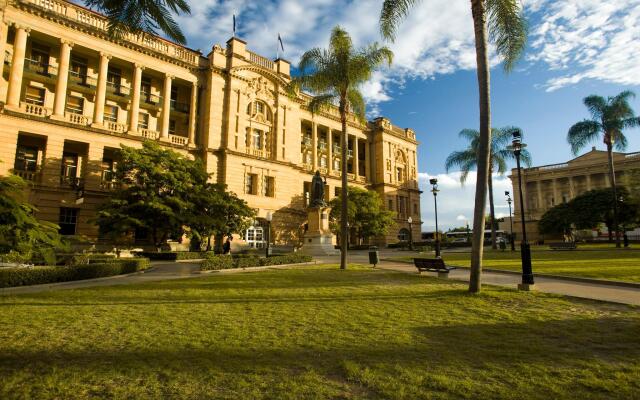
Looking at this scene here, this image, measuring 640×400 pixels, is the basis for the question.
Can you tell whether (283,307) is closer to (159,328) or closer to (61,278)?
(159,328)

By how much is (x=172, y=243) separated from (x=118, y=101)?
51.3 ft

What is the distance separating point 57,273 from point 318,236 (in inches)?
756

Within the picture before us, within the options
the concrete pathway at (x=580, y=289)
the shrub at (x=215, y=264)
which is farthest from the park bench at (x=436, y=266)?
the shrub at (x=215, y=264)

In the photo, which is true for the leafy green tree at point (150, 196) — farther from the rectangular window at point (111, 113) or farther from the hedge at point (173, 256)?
the rectangular window at point (111, 113)

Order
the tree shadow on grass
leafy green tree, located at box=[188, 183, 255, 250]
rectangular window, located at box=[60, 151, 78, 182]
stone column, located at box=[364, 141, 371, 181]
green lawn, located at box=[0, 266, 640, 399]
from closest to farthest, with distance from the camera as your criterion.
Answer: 1. green lawn, located at box=[0, 266, 640, 399]
2. the tree shadow on grass
3. leafy green tree, located at box=[188, 183, 255, 250]
4. rectangular window, located at box=[60, 151, 78, 182]
5. stone column, located at box=[364, 141, 371, 181]

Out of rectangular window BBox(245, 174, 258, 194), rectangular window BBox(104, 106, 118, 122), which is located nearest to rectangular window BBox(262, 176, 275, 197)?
rectangular window BBox(245, 174, 258, 194)

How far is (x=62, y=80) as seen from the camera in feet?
99.8

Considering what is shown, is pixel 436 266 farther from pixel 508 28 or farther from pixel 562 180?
pixel 562 180

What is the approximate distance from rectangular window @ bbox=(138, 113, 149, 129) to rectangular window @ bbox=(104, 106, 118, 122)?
85.1 inches

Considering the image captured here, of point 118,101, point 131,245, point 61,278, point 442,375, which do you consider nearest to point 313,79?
point 61,278

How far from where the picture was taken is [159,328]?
593cm

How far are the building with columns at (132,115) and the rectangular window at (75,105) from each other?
0.31 ft

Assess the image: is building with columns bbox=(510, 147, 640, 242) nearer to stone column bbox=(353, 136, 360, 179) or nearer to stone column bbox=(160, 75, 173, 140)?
stone column bbox=(353, 136, 360, 179)

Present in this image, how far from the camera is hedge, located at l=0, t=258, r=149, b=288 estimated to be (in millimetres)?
10914
